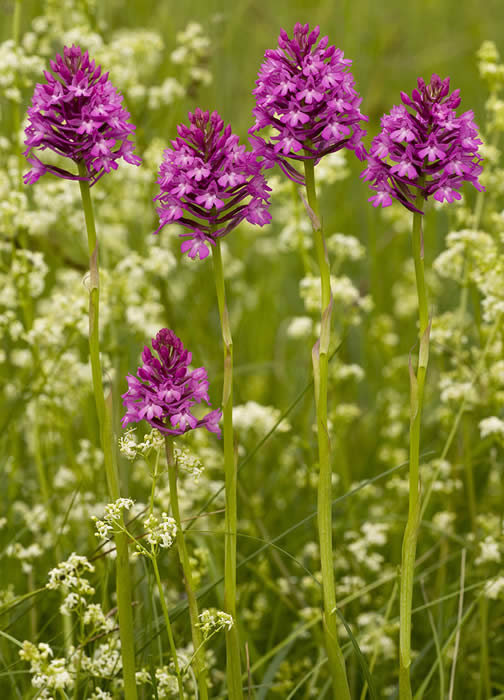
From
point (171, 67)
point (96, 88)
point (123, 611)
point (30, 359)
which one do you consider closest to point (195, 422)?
point (123, 611)

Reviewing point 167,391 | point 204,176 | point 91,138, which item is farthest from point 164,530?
point 91,138

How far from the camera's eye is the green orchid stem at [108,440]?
2.70 meters

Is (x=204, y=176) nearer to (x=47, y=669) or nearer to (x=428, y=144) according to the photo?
(x=428, y=144)

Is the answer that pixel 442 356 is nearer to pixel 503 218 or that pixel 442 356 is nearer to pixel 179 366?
pixel 503 218

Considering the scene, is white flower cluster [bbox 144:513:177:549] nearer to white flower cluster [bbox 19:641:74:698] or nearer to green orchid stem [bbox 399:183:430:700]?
white flower cluster [bbox 19:641:74:698]

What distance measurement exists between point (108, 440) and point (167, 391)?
26 cm

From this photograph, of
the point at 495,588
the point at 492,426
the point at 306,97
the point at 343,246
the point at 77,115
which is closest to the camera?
the point at 306,97

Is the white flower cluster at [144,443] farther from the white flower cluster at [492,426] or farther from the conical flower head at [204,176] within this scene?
the white flower cluster at [492,426]

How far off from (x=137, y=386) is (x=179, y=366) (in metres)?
0.14

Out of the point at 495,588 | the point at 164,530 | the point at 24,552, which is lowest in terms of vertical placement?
the point at 495,588

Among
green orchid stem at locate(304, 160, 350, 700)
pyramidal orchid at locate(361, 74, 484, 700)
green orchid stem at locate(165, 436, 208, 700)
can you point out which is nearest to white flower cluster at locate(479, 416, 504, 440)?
pyramidal orchid at locate(361, 74, 484, 700)

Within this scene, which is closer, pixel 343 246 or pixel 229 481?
pixel 229 481

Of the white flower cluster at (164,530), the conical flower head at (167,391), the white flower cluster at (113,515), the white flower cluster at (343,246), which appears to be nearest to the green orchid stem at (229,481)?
the conical flower head at (167,391)

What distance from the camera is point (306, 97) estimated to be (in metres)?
2.51
